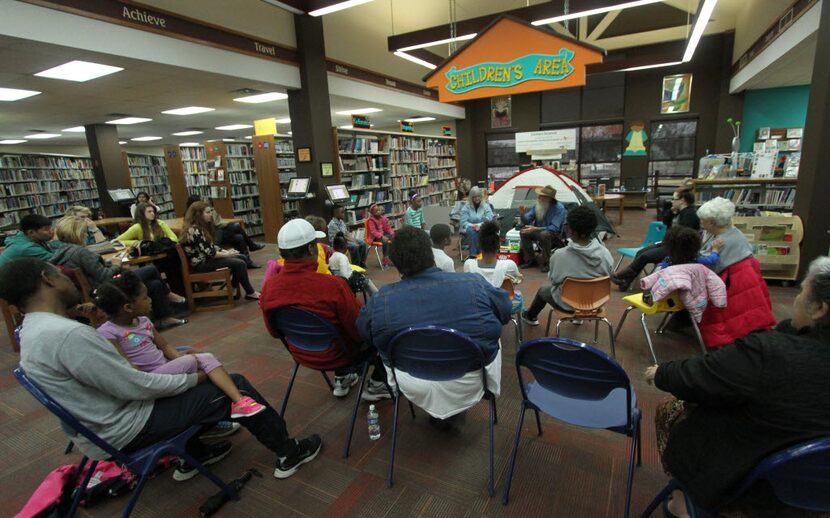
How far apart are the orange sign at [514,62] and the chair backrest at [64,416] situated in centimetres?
350

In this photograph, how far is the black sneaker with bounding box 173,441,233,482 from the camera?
79.4 inches

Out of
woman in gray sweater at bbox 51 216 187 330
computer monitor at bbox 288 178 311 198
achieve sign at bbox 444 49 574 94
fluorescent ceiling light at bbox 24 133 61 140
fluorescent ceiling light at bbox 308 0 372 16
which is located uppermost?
fluorescent ceiling light at bbox 308 0 372 16

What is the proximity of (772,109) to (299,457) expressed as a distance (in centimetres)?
1208

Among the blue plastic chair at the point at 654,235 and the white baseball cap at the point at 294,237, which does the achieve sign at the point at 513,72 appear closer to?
the blue plastic chair at the point at 654,235

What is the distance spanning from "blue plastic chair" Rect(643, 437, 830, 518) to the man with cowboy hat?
443 centimetres

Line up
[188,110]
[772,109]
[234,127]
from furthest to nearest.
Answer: [234,127] → [772,109] → [188,110]

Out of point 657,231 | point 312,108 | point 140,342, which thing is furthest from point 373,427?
point 312,108

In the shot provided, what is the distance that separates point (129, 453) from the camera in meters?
1.60

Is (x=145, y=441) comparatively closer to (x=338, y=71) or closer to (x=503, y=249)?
(x=503, y=249)

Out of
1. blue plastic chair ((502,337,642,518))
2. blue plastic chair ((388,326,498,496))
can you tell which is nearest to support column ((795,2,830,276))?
blue plastic chair ((502,337,642,518))

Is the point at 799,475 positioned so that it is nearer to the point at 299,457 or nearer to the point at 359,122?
the point at 299,457

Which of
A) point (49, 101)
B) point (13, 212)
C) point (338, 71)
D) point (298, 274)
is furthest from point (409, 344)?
point (13, 212)

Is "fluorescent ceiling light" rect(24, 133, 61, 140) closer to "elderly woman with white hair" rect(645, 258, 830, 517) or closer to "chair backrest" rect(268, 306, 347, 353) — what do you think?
"chair backrest" rect(268, 306, 347, 353)

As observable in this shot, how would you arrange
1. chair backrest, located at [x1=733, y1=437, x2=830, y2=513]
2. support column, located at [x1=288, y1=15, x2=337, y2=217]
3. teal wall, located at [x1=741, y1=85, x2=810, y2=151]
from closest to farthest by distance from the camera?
chair backrest, located at [x1=733, y1=437, x2=830, y2=513] → support column, located at [x1=288, y1=15, x2=337, y2=217] → teal wall, located at [x1=741, y1=85, x2=810, y2=151]
